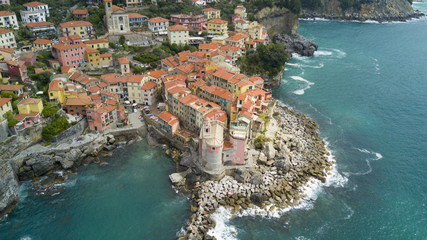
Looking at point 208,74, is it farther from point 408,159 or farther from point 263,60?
point 408,159

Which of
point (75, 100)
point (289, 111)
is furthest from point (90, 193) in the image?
point (289, 111)

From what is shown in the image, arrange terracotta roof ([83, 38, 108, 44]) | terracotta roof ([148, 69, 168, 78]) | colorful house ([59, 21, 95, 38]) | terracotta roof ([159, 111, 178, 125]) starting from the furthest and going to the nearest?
1. colorful house ([59, 21, 95, 38])
2. terracotta roof ([83, 38, 108, 44])
3. terracotta roof ([148, 69, 168, 78])
4. terracotta roof ([159, 111, 178, 125])

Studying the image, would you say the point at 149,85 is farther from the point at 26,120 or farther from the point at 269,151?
the point at 269,151

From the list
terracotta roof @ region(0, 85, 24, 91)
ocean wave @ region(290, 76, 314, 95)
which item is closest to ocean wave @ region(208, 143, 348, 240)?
ocean wave @ region(290, 76, 314, 95)

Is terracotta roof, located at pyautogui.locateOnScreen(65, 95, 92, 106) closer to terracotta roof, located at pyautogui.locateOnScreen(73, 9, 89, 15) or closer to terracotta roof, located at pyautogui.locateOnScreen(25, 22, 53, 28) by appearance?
terracotta roof, located at pyautogui.locateOnScreen(25, 22, 53, 28)

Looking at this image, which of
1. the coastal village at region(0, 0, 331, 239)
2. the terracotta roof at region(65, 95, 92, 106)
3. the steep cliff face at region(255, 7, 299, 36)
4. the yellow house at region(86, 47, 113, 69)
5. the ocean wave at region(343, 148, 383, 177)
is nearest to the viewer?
the coastal village at region(0, 0, 331, 239)

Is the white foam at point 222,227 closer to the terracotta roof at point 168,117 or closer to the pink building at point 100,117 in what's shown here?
the terracotta roof at point 168,117

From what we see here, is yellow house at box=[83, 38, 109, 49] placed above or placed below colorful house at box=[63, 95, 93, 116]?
above

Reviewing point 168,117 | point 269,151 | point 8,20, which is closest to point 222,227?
point 269,151
